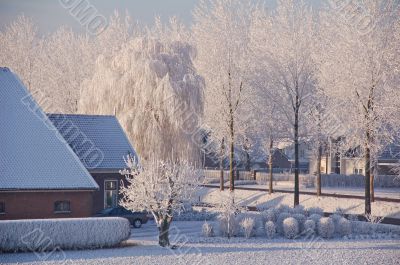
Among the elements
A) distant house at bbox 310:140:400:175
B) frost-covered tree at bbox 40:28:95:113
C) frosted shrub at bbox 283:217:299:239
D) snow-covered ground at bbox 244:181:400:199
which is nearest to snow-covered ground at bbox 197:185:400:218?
snow-covered ground at bbox 244:181:400:199

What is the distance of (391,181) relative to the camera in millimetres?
57656

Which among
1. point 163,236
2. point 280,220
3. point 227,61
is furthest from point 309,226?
point 227,61

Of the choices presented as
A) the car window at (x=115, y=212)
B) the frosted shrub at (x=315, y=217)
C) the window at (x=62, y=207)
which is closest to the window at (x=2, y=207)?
the window at (x=62, y=207)

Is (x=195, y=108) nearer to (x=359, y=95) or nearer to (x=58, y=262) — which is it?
(x=359, y=95)

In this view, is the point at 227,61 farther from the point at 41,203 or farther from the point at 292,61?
the point at 41,203

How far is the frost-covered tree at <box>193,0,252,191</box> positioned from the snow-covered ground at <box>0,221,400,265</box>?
18.7 m

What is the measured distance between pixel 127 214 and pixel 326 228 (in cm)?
1167

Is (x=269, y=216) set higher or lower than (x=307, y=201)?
lower

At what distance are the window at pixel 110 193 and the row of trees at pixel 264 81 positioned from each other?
330cm

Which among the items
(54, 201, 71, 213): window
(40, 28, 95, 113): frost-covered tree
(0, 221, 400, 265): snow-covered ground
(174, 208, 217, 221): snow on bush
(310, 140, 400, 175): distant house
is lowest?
(0, 221, 400, 265): snow-covered ground

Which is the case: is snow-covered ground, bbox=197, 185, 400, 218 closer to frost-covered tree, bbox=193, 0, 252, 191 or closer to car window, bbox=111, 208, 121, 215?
frost-covered tree, bbox=193, 0, 252, 191

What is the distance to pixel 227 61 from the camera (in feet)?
162

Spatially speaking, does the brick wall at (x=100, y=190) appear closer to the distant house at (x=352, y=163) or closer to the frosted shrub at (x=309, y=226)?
the frosted shrub at (x=309, y=226)

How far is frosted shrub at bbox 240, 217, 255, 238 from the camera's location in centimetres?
3156
